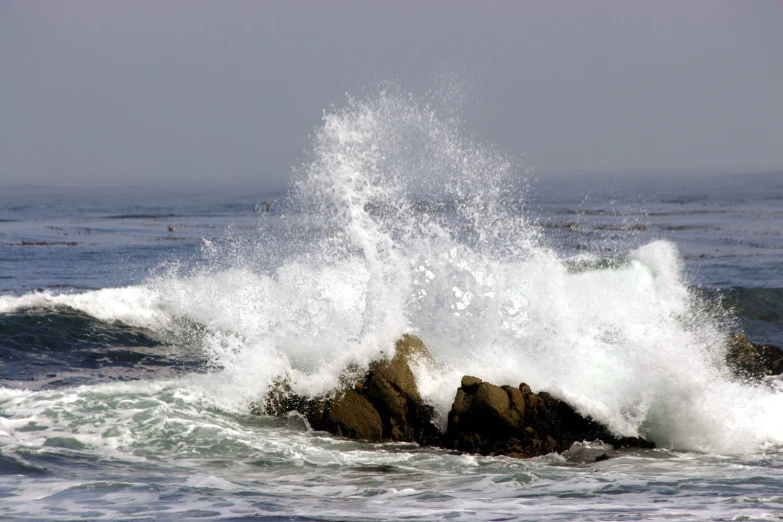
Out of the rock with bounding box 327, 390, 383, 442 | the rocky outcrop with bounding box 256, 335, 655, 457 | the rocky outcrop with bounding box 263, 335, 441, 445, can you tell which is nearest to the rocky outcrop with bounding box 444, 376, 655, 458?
the rocky outcrop with bounding box 256, 335, 655, 457

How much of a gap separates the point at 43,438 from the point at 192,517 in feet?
9.11

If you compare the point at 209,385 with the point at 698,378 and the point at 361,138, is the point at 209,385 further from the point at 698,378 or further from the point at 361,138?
the point at 698,378

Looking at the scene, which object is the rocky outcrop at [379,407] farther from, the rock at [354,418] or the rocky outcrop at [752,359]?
the rocky outcrop at [752,359]

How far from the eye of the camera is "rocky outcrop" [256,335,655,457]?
8383 millimetres

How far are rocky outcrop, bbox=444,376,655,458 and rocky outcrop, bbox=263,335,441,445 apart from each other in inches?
13.5

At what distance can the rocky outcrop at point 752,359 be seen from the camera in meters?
11.2

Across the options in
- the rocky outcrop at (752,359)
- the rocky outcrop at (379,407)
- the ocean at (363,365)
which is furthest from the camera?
the rocky outcrop at (752,359)

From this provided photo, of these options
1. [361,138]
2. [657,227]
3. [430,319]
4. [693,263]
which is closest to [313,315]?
[430,319]

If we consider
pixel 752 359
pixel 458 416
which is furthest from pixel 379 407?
pixel 752 359

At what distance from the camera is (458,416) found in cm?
862

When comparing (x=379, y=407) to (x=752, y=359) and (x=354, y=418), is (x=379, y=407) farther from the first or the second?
(x=752, y=359)

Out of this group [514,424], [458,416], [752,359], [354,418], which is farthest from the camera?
[752,359]

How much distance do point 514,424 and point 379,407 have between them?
1.37 m

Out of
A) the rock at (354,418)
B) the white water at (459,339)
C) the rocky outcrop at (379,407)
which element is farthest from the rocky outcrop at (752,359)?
the rock at (354,418)
